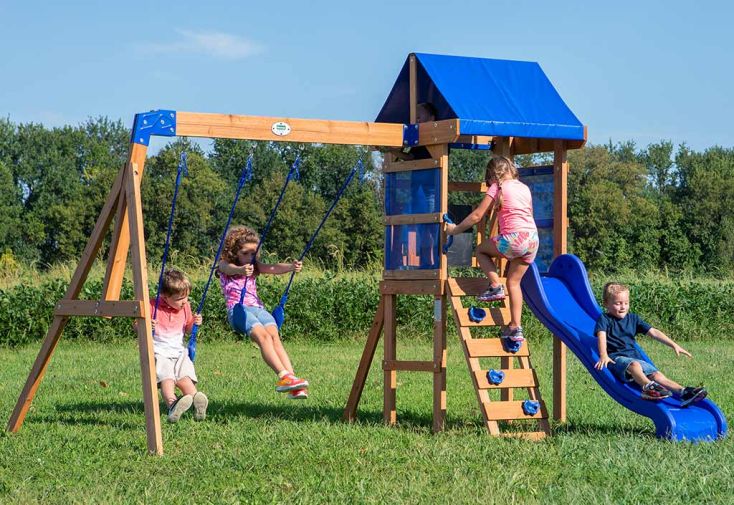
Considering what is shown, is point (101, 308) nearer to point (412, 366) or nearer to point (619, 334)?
point (412, 366)

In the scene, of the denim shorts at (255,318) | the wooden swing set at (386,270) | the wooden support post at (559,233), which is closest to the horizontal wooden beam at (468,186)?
the wooden swing set at (386,270)

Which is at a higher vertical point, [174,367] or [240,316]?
[240,316]

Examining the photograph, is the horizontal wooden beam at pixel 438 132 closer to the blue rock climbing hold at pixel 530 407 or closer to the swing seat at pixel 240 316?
the swing seat at pixel 240 316

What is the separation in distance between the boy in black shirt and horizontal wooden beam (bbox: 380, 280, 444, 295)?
133cm

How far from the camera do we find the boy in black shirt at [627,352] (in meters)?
7.72

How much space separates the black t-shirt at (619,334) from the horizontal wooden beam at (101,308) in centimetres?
357

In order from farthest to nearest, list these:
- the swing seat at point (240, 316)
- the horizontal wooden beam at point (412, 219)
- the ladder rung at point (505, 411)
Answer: the swing seat at point (240, 316) → the horizontal wooden beam at point (412, 219) → the ladder rung at point (505, 411)

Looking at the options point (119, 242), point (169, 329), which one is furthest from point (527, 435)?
point (119, 242)

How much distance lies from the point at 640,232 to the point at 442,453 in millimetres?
52583

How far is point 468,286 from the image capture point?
8555 mm

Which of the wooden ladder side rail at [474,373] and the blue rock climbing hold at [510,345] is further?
the blue rock climbing hold at [510,345]

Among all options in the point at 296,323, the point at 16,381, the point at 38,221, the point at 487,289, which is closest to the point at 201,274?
the point at 296,323

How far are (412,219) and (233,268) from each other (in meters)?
1.62

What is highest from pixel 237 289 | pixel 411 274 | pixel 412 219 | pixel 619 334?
pixel 412 219
